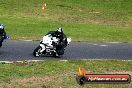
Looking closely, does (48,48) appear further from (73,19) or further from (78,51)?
(73,19)

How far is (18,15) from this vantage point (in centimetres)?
4353

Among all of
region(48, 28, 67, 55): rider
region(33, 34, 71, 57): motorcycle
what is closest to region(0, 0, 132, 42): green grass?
region(33, 34, 71, 57): motorcycle

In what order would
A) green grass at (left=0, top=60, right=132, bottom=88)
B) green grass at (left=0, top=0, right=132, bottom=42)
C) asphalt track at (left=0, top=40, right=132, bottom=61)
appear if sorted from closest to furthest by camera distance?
green grass at (left=0, top=60, right=132, bottom=88) → asphalt track at (left=0, top=40, right=132, bottom=61) → green grass at (left=0, top=0, right=132, bottom=42)

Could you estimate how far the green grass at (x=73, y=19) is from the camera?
31984 millimetres

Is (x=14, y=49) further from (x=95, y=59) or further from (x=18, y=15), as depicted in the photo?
(x=18, y=15)

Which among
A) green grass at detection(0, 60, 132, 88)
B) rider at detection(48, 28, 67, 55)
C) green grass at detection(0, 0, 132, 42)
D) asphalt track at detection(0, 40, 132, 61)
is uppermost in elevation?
rider at detection(48, 28, 67, 55)

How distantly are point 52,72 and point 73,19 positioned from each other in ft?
83.8

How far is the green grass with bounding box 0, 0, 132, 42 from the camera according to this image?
32.0 meters

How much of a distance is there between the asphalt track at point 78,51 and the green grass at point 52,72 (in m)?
1.63

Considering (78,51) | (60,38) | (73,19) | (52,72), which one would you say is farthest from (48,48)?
(73,19)

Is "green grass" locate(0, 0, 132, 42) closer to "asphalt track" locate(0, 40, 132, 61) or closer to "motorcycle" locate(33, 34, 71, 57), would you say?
"asphalt track" locate(0, 40, 132, 61)

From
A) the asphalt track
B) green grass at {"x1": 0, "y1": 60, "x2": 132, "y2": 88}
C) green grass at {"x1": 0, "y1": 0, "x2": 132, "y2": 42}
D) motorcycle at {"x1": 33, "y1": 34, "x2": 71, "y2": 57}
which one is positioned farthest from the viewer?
green grass at {"x1": 0, "y1": 0, "x2": 132, "y2": 42}

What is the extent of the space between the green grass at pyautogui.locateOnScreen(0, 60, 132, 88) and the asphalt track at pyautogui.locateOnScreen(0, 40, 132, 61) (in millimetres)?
1632

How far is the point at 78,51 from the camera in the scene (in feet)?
78.2
